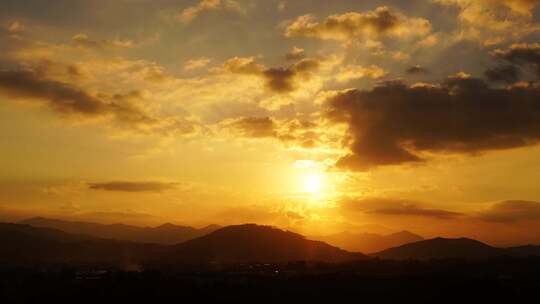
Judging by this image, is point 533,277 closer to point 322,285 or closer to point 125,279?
point 322,285

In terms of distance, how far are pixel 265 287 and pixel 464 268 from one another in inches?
3549

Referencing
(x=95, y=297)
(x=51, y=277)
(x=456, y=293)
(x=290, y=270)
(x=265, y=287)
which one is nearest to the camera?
(x=95, y=297)

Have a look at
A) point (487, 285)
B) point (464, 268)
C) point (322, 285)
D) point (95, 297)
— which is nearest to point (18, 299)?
point (95, 297)

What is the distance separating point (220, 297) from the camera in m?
113

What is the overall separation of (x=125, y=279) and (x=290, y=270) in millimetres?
74366

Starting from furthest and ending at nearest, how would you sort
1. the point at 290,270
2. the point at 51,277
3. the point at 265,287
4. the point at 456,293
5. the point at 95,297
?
the point at 290,270, the point at 51,277, the point at 265,287, the point at 456,293, the point at 95,297

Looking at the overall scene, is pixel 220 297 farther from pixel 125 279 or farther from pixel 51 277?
pixel 51 277

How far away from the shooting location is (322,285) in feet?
438

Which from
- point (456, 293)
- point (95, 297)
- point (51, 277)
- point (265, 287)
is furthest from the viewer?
point (51, 277)

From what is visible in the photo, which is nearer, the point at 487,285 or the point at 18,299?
the point at 18,299

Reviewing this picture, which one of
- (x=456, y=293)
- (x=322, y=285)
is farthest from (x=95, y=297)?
(x=456, y=293)

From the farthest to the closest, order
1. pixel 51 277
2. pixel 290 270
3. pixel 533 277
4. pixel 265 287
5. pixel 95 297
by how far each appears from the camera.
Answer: pixel 290 270 < pixel 533 277 < pixel 51 277 < pixel 265 287 < pixel 95 297

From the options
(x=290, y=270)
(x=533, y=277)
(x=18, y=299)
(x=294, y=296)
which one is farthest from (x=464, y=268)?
(x=18, y=299)

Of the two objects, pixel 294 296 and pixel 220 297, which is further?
pixel 294 296
